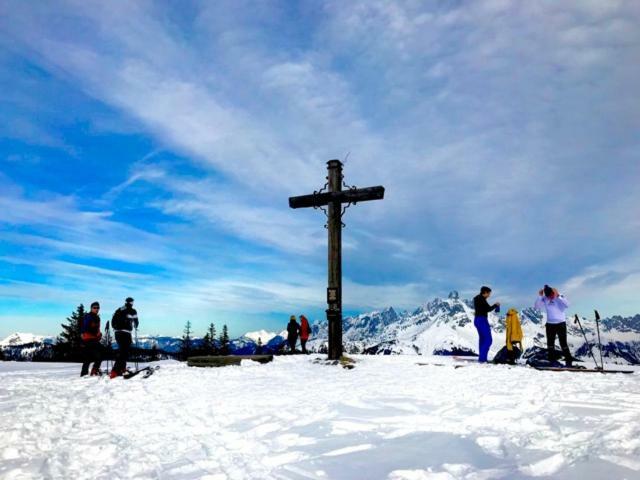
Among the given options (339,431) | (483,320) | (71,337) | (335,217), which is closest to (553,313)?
(483,320)

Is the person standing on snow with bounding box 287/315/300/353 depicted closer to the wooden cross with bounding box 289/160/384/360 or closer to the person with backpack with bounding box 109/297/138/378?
the wooden cross with bounding box 289/160/384/360

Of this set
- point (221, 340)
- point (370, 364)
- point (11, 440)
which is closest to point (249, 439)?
point (11, 440)

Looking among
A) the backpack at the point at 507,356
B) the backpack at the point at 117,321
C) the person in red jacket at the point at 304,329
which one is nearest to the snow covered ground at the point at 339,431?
the backpack at the point at 117,321

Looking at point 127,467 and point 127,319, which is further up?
point 127,319

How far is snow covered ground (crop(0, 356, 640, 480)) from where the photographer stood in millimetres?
3836

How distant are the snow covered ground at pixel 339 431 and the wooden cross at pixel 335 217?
211 inches

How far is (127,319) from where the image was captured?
13.3 metres

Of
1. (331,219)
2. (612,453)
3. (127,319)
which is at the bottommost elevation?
(612,453)

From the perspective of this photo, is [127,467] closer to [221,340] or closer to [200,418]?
[200,418]

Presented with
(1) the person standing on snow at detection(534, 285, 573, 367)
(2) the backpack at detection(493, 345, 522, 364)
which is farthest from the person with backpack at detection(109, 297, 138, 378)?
(1) the person standing on snow at detection(534, 285, 573, 367)

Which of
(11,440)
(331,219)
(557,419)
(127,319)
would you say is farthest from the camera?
(331,219)

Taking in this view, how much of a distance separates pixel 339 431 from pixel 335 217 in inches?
401

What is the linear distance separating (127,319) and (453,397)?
10472mm

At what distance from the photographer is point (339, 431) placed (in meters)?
5.05
